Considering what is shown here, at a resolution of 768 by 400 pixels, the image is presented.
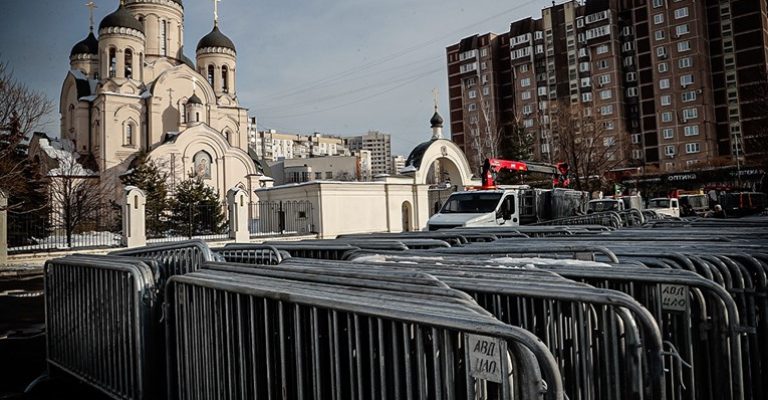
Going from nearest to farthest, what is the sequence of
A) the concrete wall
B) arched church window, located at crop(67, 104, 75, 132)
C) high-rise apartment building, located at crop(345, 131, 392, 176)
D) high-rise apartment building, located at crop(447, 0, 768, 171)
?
1. the concrete wall
2. arched church window, located at crop(67, 104, 75, 132)
3. high-rise apartment building, located at crop(447, 0, 768, 171)
4. high-rise apartment building, located at crop(345, 131, 392, 176)

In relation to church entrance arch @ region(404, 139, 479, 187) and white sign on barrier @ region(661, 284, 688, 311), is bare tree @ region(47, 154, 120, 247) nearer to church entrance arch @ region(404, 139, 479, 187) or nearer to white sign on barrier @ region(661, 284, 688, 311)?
church entrance arch @ region(404, 139, 479, 187)

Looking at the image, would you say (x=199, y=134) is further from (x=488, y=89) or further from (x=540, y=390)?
(x=488, y=89)

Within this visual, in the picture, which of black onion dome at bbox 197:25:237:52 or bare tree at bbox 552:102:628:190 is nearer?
bare tree at bbox 552:102:628:190

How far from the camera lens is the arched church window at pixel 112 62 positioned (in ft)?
148

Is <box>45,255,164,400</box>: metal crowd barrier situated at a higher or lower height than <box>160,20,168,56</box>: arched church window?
lower

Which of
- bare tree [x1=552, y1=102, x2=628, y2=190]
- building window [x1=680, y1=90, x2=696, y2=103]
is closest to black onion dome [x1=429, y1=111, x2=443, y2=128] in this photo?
bare tree [x1=552, y1=102, x2=628, y2=190]

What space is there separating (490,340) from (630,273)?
1737 millimetres

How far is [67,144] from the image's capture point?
4725 cm

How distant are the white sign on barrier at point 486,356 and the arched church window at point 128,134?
48.5 metres

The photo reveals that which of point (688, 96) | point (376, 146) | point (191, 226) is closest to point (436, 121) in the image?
point (191, 226)

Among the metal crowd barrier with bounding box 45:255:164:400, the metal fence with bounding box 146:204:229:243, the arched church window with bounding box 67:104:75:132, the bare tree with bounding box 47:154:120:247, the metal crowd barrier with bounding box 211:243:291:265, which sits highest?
the arched church window with bounding box 67:104:75:132

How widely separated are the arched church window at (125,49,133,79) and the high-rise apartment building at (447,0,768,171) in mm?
35750

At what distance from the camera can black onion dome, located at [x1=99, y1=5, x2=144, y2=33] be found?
44.5 meters

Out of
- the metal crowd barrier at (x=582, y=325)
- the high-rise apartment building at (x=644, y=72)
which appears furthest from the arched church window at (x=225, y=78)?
the metal crowd barrier at (x=582, y=325)
